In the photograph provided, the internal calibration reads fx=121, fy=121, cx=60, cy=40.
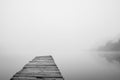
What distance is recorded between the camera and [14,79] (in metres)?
4.97

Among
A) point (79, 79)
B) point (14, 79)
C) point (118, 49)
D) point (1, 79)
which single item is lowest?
point (14, 79)

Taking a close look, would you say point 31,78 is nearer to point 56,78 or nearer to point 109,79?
point 56,78

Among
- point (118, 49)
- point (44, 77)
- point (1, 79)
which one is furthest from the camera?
point (118, 49)

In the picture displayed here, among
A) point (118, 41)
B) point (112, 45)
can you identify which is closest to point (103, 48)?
point (112, 45)

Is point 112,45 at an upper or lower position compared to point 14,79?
upper

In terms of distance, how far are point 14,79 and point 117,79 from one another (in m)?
15.2

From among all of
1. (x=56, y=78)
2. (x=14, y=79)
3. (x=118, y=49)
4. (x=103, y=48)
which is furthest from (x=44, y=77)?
(x=103, y=48)

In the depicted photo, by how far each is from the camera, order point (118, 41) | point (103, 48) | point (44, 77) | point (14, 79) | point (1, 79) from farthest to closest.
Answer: point (103, 48), point (118, 41), point (1, 79), point (44, 77), point (14, 79)

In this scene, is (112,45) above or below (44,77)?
above

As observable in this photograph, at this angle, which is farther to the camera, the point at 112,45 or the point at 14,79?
the point at 112,45

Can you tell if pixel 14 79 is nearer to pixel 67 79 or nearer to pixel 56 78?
pixel 56 78

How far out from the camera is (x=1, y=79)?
15844 mm

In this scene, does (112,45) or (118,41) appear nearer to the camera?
(118,41)

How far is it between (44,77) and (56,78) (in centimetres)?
55
